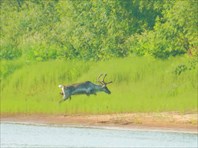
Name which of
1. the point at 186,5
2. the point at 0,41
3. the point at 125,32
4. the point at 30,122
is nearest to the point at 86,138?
the point at 30,122

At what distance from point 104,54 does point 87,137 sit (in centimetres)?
770

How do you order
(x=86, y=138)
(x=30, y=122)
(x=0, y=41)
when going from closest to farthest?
(x=86, y=138)
(x=30, y=122)
(x=0, y=41)

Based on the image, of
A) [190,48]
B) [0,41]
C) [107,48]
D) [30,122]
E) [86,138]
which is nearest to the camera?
[86,138]

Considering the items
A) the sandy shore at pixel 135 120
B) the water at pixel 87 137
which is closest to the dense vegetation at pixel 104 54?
the sandy shore at pixel 135 120

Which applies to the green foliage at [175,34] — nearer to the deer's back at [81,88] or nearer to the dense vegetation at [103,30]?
the dense vegetation at [103,30]

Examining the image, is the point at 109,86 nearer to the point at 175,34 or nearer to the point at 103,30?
the point at 175,34

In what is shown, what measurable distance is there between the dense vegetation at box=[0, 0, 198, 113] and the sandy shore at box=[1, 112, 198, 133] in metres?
0.33

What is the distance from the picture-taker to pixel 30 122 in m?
25.9

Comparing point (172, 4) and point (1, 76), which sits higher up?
point (172, 4)

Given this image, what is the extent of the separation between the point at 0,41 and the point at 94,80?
22.5 feet

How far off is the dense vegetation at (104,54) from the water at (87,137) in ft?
5.49

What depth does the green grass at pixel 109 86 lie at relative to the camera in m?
25.5

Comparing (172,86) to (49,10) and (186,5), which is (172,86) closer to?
(186,5)

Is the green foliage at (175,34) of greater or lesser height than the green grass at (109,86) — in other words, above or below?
above
